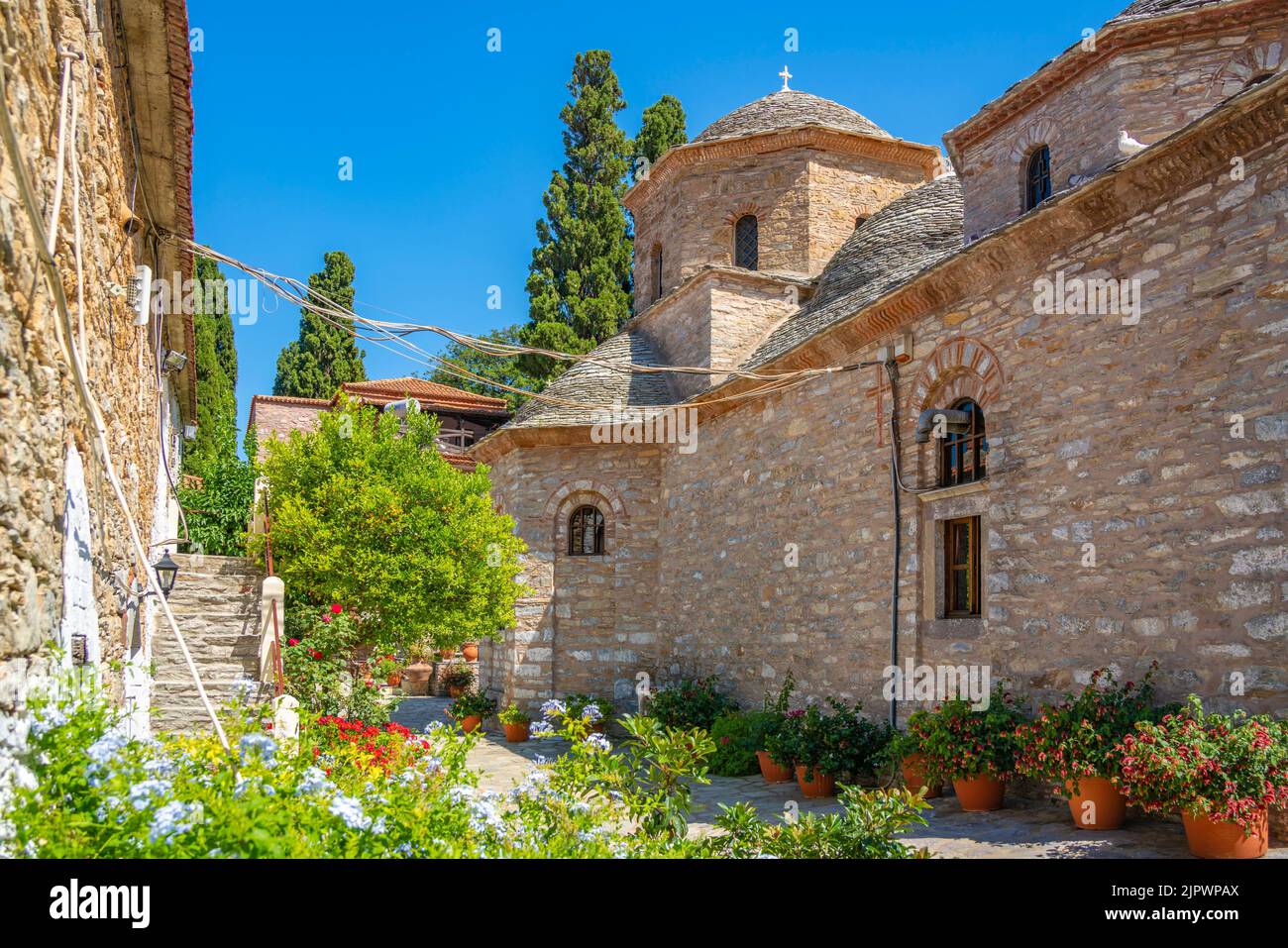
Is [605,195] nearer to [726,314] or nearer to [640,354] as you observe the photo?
[640,354]

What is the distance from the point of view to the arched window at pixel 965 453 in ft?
30.2

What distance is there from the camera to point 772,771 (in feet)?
35.4

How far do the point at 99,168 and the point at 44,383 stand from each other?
6.67 ft

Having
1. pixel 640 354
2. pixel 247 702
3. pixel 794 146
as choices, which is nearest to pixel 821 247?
pixel 794 146

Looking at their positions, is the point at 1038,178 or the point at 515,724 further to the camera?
the point at 515,724

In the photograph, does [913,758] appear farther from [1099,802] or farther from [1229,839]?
[1229,839]

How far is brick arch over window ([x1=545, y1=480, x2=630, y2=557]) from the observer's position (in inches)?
616

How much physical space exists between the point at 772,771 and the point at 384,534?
5126mm

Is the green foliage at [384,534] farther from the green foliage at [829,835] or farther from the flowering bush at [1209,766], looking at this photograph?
the flowering bush at [1209,766]

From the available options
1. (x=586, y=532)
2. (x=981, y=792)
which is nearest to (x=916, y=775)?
(x=981, y=792)

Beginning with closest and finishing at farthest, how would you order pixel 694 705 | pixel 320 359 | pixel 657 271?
1. pixel 694 705
2. pixel 657 271
3. pixel 320 359

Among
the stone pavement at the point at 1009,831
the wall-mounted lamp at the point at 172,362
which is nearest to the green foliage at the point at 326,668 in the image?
the wall-mounted lamp at the point at 172,362

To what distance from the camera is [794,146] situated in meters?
16.8

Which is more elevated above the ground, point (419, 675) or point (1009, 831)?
point (1009, 831)
